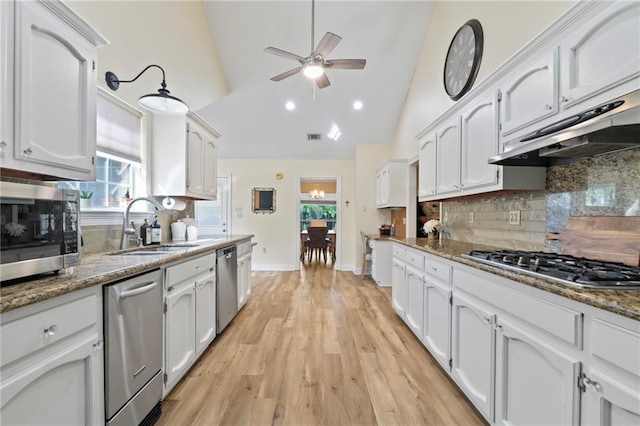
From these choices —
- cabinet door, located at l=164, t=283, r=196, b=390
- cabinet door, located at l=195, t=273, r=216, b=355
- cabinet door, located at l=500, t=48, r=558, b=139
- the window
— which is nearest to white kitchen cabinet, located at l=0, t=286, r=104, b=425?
cabinet door, located at l=164, t=283, r=196, b=390

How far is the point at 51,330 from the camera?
943 millimetres

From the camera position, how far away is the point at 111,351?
122cm

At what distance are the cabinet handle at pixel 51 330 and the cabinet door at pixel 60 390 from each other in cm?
8

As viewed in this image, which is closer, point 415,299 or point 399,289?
point 415,299

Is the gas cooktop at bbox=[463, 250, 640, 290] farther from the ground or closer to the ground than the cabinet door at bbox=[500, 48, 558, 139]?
closer to the ground

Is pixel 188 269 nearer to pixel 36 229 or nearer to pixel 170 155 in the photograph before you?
pixel 36 229

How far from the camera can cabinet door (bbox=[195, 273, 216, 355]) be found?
212 centimetres

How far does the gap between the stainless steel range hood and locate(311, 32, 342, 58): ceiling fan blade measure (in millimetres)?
1822

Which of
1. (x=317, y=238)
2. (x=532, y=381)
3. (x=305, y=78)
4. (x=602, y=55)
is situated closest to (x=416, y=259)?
(x=532, y=381)

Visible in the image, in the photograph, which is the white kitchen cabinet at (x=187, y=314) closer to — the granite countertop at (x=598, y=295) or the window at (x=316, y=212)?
the granite countertop at (x=598, y=295)

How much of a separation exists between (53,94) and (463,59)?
11.3ft

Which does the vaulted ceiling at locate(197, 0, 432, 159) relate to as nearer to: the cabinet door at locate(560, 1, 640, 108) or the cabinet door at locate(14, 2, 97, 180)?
the cabinet door at locate(14, 2, 97, 180)

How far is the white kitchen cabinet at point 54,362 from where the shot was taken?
2.72 feet

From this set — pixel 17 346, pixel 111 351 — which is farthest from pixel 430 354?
pixel 17 346
